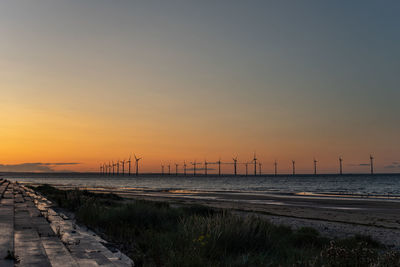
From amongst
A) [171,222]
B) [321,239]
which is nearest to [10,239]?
[171,222]

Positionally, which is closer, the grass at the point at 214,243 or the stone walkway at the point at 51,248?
the stone walkway at the point at 51,248

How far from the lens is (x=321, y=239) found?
1680 cm

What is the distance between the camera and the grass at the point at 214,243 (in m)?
8.34

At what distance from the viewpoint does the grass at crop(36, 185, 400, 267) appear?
834 cm

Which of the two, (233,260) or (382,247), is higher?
(233,260)

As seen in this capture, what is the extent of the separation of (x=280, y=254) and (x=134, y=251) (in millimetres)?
4076

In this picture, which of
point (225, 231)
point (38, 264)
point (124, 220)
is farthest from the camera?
point (124, 220)

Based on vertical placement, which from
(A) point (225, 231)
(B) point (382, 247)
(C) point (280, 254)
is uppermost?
(A) point (225, 231)

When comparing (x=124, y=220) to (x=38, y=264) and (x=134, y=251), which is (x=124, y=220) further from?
(x=38, y=264)

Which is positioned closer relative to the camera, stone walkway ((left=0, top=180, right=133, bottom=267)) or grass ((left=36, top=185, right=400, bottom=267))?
stone walkway ((left=0, top=180, right=133, bottom=267))

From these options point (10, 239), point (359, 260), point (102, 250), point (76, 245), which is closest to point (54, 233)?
point (10, 239)

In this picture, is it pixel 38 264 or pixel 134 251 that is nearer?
pixel 38 264

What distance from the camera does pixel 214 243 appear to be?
31.2ft

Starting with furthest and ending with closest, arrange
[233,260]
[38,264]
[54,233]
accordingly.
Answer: [54,233]
[233,260]
[38,264]
